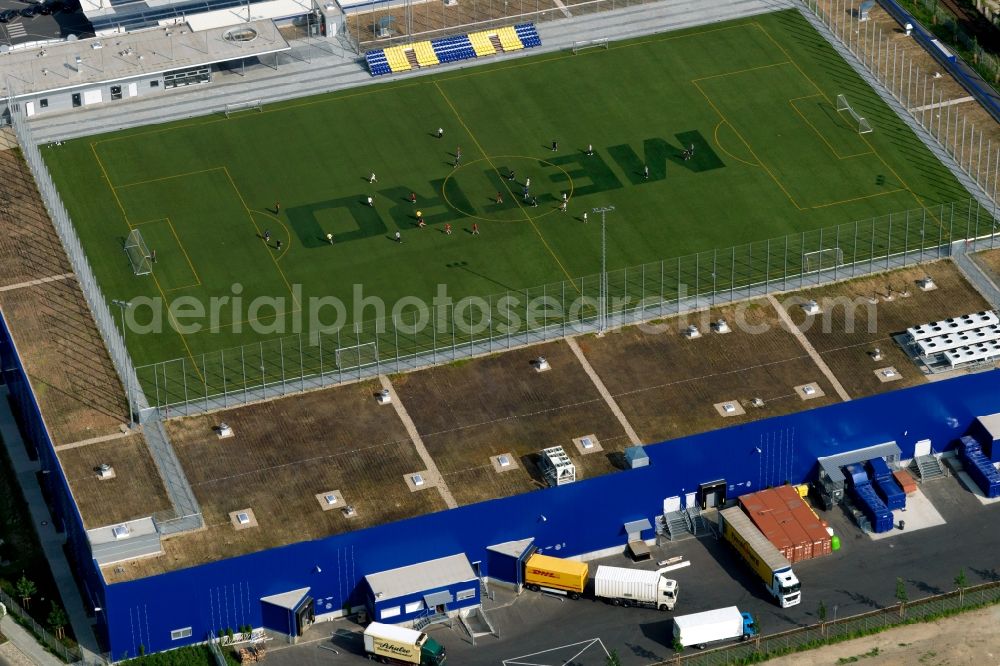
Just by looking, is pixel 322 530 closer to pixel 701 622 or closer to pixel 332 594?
pixel 332 594

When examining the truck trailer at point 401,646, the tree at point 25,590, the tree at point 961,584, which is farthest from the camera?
the tree at point 961,584

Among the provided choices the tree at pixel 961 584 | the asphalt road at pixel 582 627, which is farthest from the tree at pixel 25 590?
the tree at pixel 961 584

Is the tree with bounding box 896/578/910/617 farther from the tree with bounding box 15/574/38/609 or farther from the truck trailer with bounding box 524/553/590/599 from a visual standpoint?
the tree with bounding box 15/574/38/609

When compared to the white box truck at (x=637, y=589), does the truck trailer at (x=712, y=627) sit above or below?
below

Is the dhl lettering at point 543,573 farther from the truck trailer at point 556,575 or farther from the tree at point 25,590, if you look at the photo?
the tree at point 25,590

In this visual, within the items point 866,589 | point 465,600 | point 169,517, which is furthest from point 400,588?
point 866,589

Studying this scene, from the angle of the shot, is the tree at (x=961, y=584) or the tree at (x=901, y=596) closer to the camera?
the tree at (x=901, y=596)
